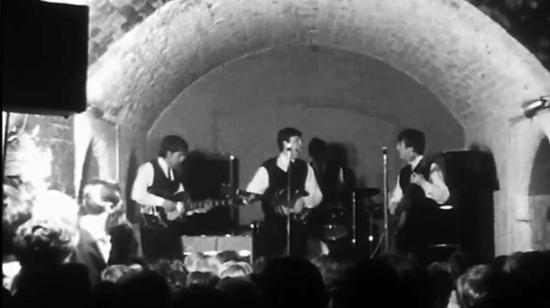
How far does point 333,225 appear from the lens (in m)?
8.61

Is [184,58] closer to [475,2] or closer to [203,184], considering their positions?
[203,184]

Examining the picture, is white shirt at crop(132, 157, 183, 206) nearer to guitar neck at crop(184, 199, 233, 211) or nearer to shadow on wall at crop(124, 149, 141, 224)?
shadow on wall at crop(124, 149, 141, 224)

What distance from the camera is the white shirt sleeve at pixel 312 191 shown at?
28.4 feet

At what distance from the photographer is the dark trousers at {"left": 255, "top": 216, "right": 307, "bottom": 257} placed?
8.60 m

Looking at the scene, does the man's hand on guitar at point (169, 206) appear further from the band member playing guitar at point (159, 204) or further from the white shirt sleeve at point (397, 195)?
the white shirt sleeve at point (397, 195)

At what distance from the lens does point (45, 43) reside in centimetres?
391

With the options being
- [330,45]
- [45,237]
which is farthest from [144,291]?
[330,45]

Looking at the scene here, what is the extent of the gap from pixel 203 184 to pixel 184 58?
50.2 inches

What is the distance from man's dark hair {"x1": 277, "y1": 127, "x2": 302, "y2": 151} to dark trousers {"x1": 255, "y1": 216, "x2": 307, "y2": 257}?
91 centimetres

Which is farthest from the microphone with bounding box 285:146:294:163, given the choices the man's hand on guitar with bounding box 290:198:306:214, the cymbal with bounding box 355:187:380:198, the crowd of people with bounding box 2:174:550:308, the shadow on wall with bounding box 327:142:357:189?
the crowd of people with bounding box 2:174:550:308

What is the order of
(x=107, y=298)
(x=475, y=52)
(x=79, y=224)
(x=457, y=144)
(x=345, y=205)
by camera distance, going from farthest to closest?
(x=457, y=144) → (x=345, y=205) → (x=475, y=52) → (x=79, y=224) → (x=107, y=298)

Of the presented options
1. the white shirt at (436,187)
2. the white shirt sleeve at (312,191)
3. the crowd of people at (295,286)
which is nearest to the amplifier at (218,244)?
the white shirt sleeve at (312,191)

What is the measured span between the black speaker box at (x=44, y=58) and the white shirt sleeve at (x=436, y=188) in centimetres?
500

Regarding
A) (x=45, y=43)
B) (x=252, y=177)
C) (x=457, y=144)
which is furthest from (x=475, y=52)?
(x=45, y=43)
